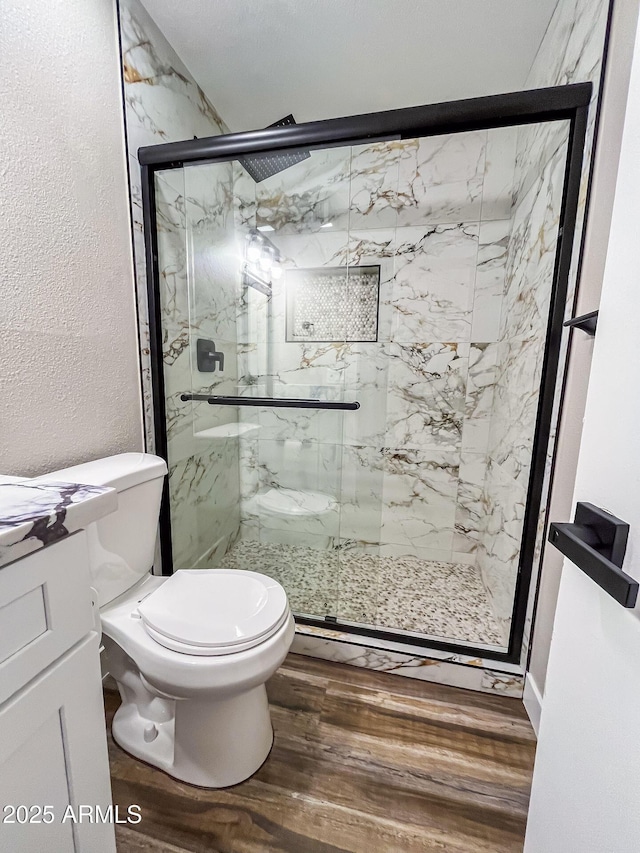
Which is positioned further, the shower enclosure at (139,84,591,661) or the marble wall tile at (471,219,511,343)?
the marble wall tile at (471,219,511,343)

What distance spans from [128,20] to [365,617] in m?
2.46

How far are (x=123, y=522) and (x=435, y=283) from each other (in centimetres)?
191

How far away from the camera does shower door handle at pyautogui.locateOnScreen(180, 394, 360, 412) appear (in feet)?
5.38

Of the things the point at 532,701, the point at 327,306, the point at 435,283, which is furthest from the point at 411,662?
the point at 435,283

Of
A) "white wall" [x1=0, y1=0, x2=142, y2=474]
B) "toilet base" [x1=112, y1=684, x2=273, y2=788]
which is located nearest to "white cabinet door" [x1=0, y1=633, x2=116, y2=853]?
"toilet base" [x1=112, y1=684, x2=273, y2=788]

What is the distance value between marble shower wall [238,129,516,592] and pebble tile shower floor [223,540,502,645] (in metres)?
0.09

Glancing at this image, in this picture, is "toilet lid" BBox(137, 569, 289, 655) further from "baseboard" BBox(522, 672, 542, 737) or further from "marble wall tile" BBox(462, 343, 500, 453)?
"marble wall tile" BBox(462, 343, 500, 453)

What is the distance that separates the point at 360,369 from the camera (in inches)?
69.6

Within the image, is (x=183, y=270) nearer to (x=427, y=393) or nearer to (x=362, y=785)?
(x=427, y=393)

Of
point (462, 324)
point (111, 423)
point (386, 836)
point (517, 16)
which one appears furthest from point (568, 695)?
point (517, 16)

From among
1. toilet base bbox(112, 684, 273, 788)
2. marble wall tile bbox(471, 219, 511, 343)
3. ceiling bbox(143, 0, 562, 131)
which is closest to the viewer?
toilet base bbox(112, 684, 273, 788)

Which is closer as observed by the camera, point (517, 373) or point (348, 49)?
point (348, 49)

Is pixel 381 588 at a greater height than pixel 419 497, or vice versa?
pixel 419 497

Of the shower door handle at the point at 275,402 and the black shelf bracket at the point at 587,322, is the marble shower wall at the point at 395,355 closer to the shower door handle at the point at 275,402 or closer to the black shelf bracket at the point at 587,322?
the shower door handle at the point at 275,402
